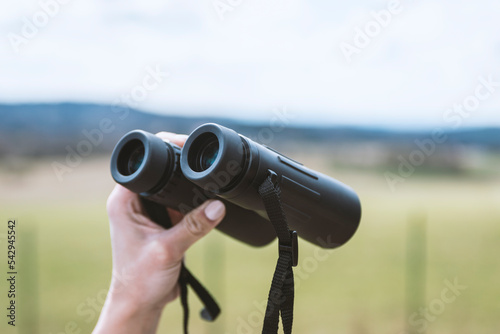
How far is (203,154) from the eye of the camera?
1.11 m

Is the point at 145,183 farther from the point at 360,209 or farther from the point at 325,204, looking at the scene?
the point at 360,209

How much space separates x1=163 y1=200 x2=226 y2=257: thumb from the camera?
1244 mm

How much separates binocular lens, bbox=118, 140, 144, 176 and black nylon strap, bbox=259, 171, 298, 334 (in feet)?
1.30

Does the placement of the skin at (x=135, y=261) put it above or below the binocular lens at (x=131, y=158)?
below

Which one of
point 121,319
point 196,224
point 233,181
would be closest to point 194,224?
point 196,224

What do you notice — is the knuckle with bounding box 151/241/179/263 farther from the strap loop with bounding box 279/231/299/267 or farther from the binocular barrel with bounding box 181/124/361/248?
the strap loop with bounding box 279/231/299/267

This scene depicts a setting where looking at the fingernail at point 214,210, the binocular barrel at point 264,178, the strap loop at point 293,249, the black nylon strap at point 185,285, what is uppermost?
the binocular barrel at point 264,178

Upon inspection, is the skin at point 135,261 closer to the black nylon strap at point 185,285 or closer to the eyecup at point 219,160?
the black nylon strap at point 185,285

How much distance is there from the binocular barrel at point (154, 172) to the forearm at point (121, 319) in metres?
0.33

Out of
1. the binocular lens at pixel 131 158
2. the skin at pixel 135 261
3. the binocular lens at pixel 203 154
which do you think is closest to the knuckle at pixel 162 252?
the skin at pixel 135 261

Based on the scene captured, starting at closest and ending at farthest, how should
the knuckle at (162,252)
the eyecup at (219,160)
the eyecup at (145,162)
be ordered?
1. the eyecup at (219,160)
2. the eyecup at (145,162)
3. the knuckle at (162,252)

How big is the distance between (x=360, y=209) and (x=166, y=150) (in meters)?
0.59

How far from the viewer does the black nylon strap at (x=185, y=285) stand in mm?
1391

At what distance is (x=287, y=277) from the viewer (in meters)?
1.02
